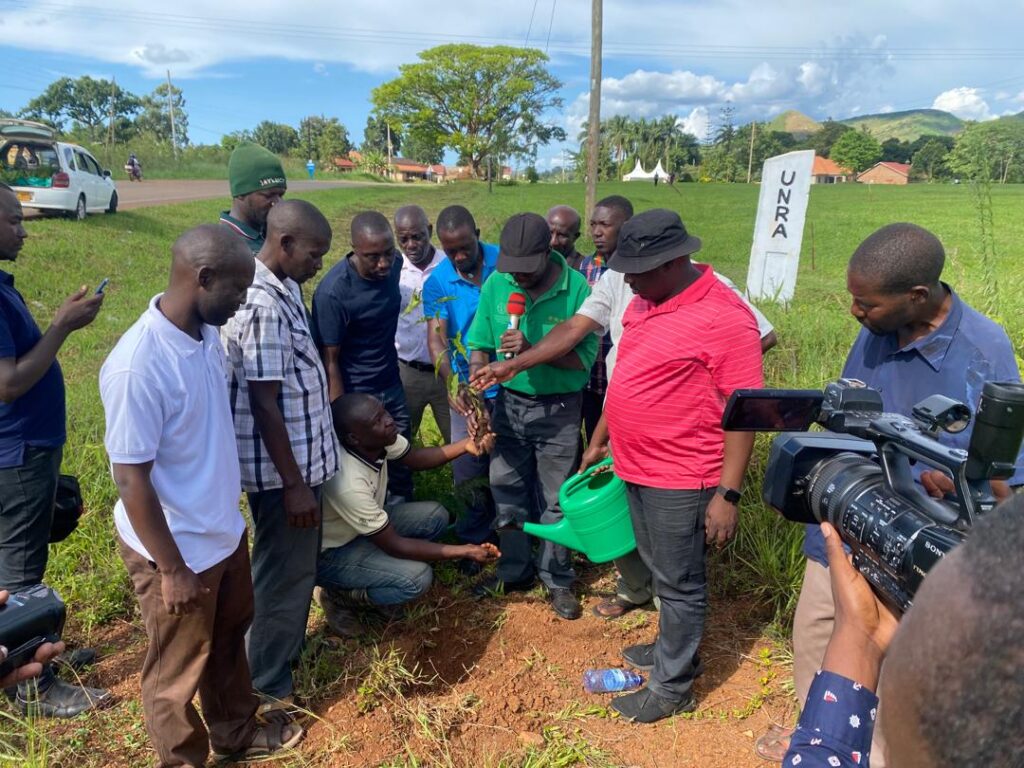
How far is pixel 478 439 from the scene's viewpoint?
3070mm

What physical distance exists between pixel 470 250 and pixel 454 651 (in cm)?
210

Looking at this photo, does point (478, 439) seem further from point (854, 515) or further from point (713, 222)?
point (713, 222)

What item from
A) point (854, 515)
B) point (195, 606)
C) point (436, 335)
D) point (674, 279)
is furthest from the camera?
point (436, 335)

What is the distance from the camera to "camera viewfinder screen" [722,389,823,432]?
1.39 m

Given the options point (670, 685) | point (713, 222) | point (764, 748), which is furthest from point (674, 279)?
point (713, 222)

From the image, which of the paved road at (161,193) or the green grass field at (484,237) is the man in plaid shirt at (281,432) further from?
the paved road at (161,193)

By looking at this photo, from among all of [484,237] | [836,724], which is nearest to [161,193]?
[484,237]

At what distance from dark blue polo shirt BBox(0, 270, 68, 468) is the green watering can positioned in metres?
1.97

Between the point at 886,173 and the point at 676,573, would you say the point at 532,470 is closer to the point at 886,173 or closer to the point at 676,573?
the point at 676,573

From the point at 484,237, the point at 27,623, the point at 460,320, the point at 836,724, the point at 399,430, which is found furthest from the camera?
the point at 484,237

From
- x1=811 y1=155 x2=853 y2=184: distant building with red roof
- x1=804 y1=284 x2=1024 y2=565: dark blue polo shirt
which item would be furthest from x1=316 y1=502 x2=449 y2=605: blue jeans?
x1=811 y1=155 x2=853 y2=184: distant building with red roof

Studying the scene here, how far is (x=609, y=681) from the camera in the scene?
8.96ft

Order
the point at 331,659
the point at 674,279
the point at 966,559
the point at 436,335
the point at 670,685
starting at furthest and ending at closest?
1. the point at 436,335
2. the point at 331,659
3. the point at 670,685
4. the point at 674,279
5. the point at 966,559

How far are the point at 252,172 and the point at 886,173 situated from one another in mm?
77110
